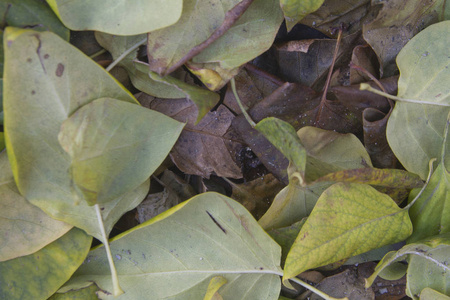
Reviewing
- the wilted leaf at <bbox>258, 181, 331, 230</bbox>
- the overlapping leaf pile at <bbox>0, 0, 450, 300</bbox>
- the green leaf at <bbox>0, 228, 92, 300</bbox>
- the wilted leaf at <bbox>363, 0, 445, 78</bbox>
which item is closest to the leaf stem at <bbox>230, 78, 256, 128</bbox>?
the overlapping leaf pile at <bbox>0, 0, 450, 300</bbox>

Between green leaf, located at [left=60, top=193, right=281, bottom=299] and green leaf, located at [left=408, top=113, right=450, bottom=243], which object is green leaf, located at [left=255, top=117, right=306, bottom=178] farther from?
green leaf, located at [left=408, top=113, right=450, bottom=243]

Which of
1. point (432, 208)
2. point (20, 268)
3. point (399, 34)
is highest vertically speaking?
point (399, 34)

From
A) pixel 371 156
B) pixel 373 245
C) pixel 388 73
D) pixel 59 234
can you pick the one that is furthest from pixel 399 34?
pixel 59 234

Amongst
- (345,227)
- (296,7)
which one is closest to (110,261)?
(345,227)

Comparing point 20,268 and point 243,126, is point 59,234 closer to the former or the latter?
point 20,268

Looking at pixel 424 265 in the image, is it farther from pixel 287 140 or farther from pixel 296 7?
pixel 296 7

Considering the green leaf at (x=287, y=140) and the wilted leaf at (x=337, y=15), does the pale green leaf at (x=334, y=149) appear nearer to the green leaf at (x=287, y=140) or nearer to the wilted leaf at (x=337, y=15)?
the green leaf at (x=287, y=140)
